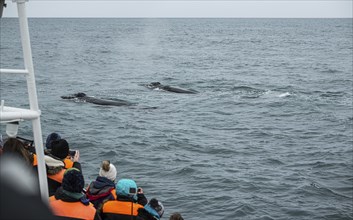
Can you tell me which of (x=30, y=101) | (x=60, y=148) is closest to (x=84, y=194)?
(x=60, y=148)

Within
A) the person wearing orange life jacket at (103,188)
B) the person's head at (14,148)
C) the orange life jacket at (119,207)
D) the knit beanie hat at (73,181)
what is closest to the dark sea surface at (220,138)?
the person wearing orange life jacket at (103,188)

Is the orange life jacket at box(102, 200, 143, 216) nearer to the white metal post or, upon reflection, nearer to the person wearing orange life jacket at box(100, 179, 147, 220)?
the person wearing orange life jacket at box(100, 179, 147, 220)

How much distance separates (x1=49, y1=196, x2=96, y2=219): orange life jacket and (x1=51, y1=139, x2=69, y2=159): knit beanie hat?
1.72 meters

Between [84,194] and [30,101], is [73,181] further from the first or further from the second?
[30,101]

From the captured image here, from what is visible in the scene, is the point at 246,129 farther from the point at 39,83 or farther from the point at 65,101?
the point at 39,83

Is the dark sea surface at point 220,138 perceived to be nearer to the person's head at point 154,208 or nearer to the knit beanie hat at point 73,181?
the person's head at point 154,208

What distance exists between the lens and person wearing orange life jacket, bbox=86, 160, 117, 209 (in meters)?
6.92

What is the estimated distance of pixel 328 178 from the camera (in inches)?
656

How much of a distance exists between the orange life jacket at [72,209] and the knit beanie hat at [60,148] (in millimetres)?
1717

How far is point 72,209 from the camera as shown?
570cm

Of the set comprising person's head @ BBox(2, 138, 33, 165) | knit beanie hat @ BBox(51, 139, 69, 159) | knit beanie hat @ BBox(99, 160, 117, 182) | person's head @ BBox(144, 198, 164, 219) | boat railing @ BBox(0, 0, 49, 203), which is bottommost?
person's head @ BBox(144, 198, 164, 219)

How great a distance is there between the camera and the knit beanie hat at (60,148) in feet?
24.4

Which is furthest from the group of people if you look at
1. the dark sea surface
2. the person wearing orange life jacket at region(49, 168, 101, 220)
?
the dark sea surface

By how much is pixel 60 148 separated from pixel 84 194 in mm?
1532
